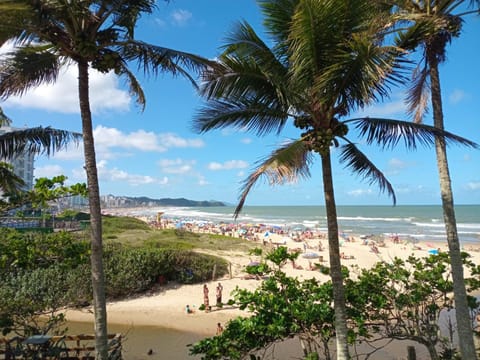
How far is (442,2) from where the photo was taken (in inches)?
186

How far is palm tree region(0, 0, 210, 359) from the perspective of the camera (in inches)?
157

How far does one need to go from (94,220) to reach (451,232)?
491 cm

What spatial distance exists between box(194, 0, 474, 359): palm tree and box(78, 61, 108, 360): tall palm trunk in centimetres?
153

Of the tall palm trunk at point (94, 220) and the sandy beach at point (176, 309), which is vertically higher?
the tall palm trunk at point (94, 220)

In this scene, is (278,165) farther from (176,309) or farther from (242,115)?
(176,309)

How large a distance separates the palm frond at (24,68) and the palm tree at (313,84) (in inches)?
94.0

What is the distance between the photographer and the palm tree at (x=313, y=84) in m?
3.92

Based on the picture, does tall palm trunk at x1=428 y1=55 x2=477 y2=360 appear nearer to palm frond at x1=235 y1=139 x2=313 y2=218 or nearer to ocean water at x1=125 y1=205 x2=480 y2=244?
palm frond at x1=235 y1=139 x2=313 y2=218

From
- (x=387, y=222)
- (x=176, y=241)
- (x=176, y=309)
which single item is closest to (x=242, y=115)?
(x=176, y=309)

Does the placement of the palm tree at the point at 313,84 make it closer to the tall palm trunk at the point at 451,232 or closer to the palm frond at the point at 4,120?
the tall palm trunk at the point at 451,232

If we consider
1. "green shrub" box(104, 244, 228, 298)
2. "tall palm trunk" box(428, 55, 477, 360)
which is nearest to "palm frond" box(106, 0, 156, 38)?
"tall palm trunk" box(428, 55, 477, 360)

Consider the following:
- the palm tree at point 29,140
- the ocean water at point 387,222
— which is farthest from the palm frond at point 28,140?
the ocean water at point 387,222

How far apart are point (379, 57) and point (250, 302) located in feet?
12.5

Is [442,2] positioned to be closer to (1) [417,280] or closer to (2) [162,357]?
(1) [417,280]
